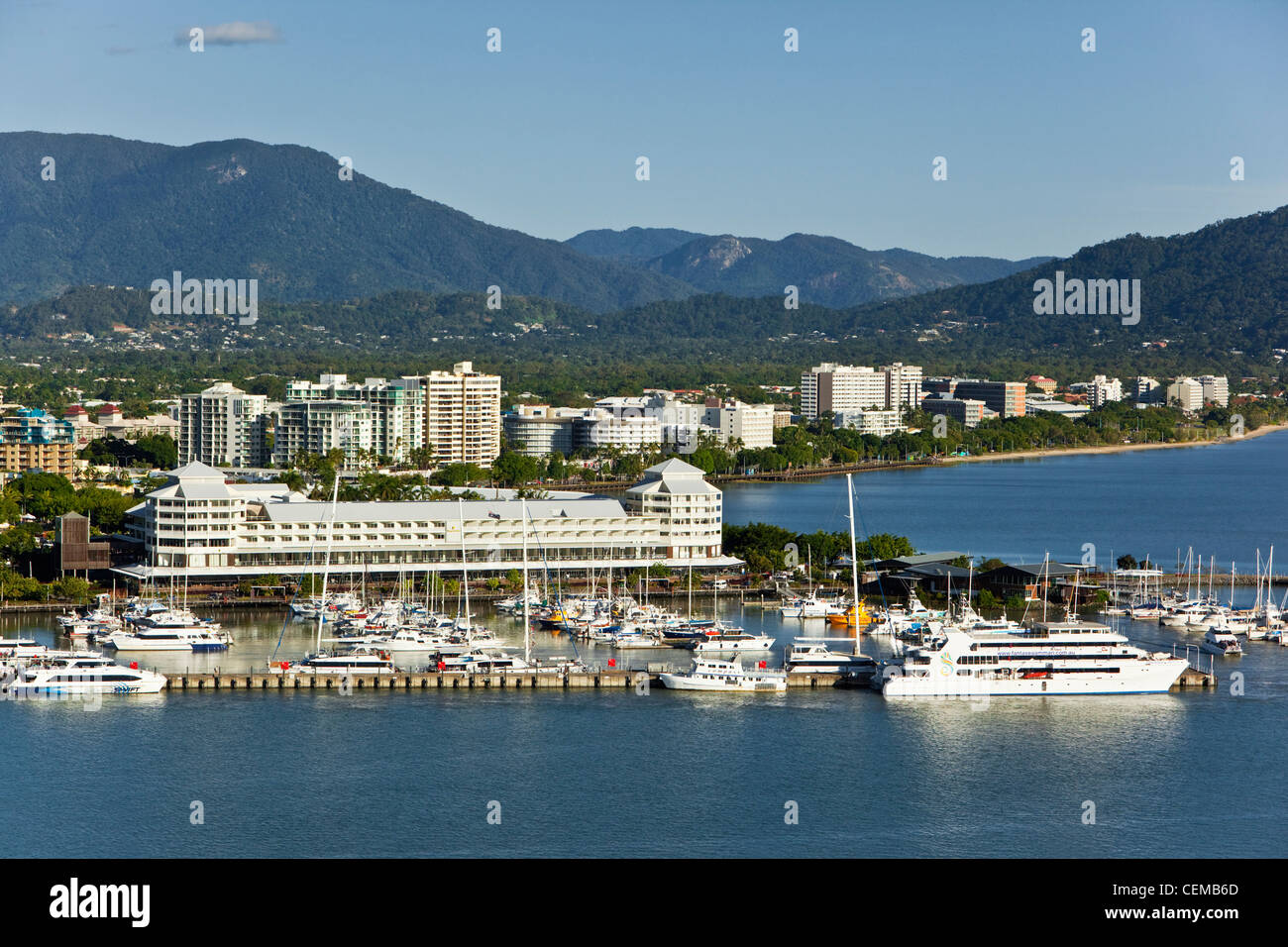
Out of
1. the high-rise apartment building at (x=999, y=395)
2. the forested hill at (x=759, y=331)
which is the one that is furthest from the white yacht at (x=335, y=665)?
the forested hill at (x=759, y=331)

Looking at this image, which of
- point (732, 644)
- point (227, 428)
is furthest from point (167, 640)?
point (227, 428)

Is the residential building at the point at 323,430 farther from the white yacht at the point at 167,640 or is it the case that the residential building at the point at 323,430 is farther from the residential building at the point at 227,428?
the white yacht at the point at 167,640

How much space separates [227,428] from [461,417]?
560 cm

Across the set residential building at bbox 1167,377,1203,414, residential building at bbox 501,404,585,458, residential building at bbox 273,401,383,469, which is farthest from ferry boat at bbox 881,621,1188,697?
residential building at bbox 1167,377,1203,414

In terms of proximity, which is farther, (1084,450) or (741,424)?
(1084,450)

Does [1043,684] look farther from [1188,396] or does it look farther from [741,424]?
[1188,396]

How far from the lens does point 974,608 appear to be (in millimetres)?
18812

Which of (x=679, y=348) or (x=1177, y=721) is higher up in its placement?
(x=679, y=348)

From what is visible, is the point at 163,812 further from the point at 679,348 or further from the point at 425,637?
the point at 679,348

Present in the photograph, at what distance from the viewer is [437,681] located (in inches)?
570

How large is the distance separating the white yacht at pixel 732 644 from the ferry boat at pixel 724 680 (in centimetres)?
149

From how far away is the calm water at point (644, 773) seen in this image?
9.76 meters
